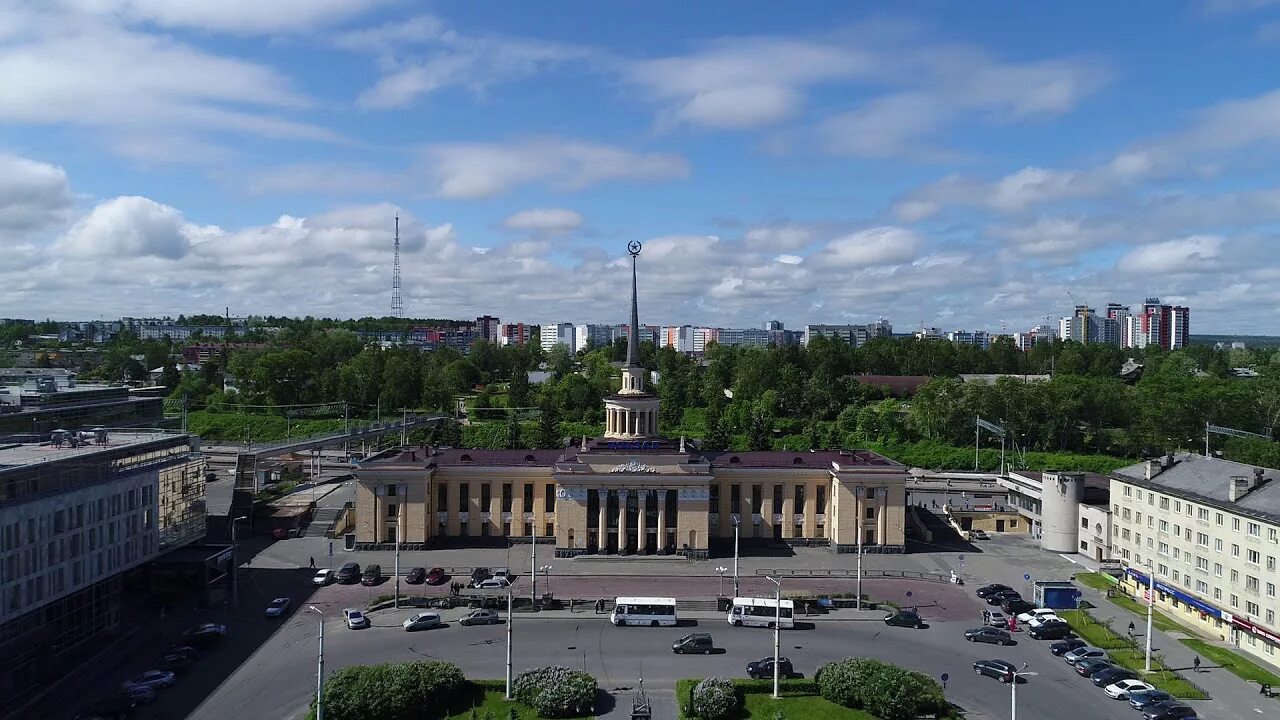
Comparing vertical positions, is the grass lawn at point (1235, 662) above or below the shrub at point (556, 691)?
below

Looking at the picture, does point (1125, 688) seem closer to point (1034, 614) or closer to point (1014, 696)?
point (1014, 696)

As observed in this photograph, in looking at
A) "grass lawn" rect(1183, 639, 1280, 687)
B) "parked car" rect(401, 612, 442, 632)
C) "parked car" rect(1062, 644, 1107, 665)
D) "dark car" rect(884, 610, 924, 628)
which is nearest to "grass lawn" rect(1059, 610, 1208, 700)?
"parked car" rect(1062, 644, 1107, 665)

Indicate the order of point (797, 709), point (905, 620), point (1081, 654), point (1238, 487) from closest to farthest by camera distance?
point (797, 709), point (1081, 654), point (905, 620), point (1238, 487)

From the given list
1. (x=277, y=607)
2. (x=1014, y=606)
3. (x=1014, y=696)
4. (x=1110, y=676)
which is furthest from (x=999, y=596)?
(x=277, y=607)

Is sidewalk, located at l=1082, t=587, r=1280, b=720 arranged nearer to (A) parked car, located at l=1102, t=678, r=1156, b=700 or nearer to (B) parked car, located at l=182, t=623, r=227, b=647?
(A) parked car, located at l=1102, t=678, r=1156, b=700

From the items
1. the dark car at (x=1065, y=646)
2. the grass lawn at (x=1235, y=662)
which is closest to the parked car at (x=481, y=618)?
the dark car at (x=1065, y=646)

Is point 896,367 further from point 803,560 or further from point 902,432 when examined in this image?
point 803,560

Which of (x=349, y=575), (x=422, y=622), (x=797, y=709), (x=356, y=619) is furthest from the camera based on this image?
(x=349, y=575)

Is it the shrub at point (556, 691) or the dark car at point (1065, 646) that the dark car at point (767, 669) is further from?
the dark car at point (1065, 646)
